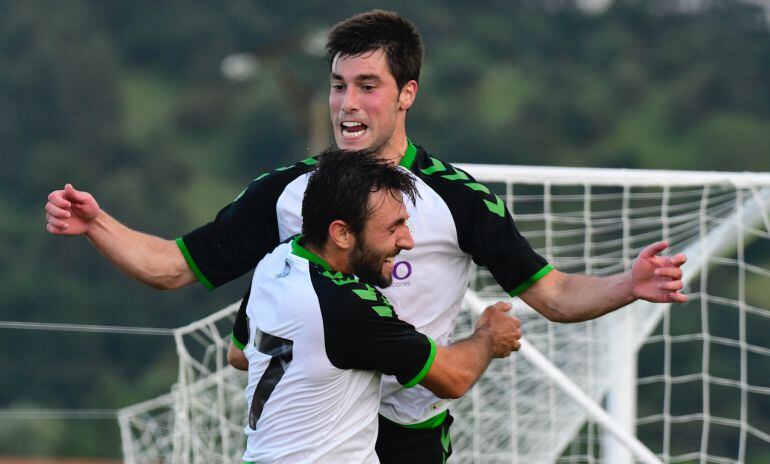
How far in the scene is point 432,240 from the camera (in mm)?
4684

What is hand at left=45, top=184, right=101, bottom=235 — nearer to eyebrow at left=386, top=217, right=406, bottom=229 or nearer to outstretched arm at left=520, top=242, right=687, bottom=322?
eyebrow at left=386, top=217, right=406, bottom=229

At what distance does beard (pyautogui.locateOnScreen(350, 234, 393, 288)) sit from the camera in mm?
4262

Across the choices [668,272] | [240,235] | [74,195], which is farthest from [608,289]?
[74,195]

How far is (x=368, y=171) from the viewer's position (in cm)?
427

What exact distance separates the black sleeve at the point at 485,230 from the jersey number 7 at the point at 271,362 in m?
0.76

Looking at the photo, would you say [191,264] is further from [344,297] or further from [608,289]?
[608,289]

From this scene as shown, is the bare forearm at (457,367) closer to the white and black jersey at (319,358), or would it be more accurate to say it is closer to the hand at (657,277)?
the white and black jersey at (319,358)

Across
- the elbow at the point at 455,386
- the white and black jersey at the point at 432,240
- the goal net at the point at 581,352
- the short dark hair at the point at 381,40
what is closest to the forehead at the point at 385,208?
the white and black jersey at the point at 432,240

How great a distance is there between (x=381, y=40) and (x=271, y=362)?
1161 millimetres

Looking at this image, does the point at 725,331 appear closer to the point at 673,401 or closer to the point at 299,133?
the point at 673,401

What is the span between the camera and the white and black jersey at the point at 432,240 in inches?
184

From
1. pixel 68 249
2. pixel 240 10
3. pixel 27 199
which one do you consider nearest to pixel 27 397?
pixel 68 249

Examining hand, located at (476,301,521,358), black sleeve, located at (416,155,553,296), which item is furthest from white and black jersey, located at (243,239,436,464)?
black sleeve, located at (416,155,553,296)

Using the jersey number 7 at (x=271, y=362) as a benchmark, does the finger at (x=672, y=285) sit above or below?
above
